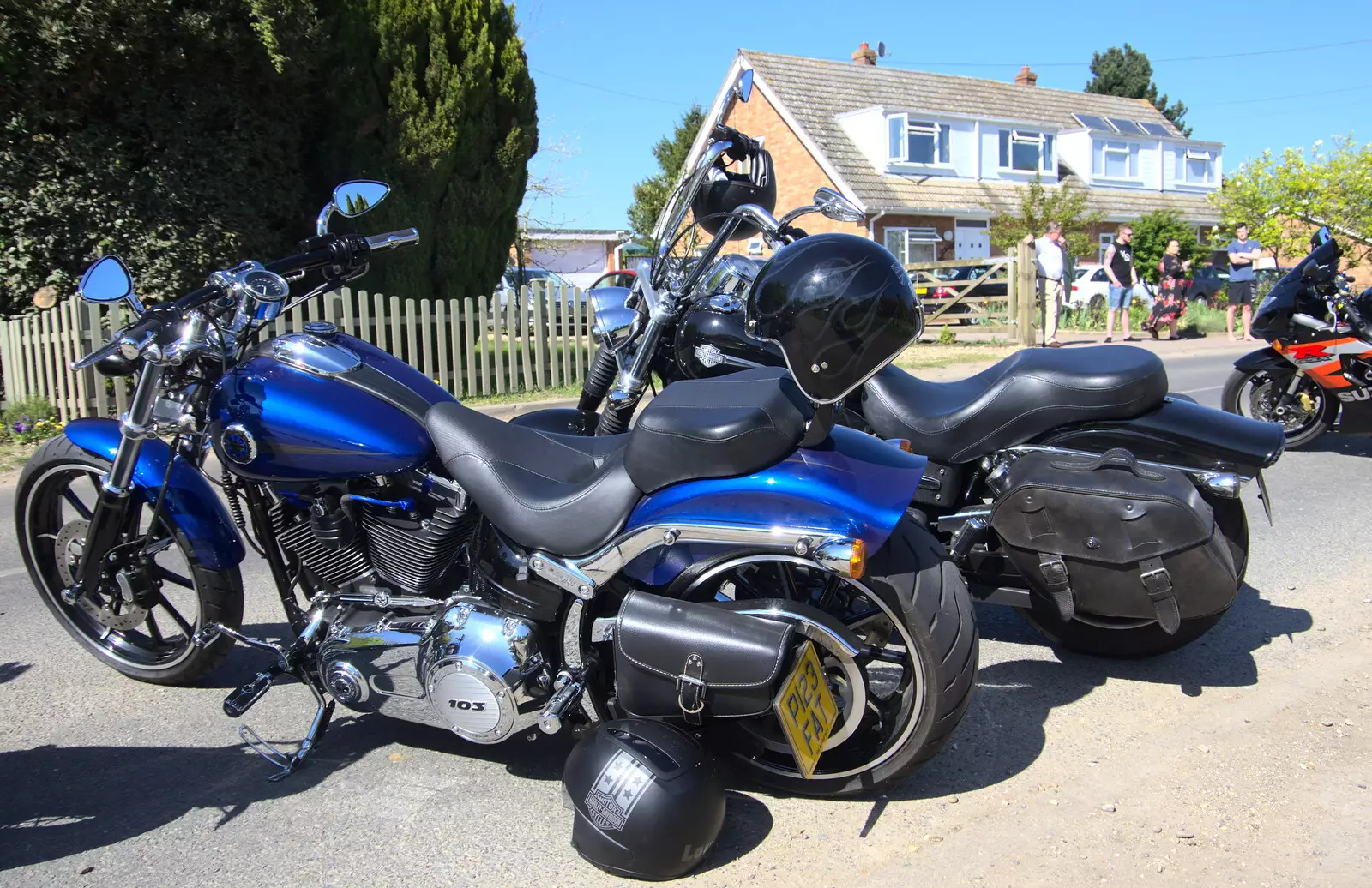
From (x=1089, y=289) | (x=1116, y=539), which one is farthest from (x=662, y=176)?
(x=1116, y=539)

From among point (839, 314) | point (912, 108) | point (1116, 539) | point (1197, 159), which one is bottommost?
point (1116, 539)

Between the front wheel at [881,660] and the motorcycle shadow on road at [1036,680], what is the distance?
0.74 ft

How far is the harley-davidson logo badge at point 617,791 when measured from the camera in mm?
2418

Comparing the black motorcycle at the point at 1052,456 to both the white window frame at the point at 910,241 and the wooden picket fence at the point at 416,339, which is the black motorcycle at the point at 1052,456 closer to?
the wooden picket fence at the point at 416,339

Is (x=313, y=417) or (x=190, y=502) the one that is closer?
(x=313, y=417)

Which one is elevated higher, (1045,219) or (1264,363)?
(1045,219)

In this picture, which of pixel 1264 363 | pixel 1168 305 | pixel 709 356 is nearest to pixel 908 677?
pixel 709 356

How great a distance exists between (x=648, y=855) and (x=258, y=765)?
4.55 feet

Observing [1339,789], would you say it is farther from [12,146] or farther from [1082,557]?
[12,146]

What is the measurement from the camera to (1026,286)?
1549 cm

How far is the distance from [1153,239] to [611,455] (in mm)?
29501

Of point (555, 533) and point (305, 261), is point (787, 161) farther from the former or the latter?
point (555, 533)

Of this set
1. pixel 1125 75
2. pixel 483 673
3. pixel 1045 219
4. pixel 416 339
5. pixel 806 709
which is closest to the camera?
pixel 806 709

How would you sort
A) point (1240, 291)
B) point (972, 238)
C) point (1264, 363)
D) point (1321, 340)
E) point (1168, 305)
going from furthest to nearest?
point (972, 238)
point (1168, 305)
point (1240, 291)
point (1264, 363)
point (1321, 340)
